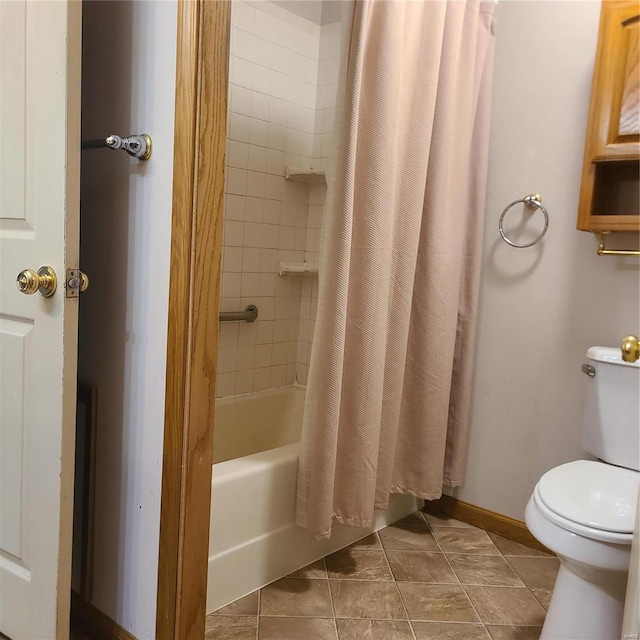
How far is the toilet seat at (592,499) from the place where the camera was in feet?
4.71

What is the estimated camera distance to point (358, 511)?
1839 millimetres

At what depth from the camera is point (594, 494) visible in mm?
1586

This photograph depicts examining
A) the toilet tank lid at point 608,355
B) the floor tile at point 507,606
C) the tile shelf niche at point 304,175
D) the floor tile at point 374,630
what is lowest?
the floor tile at point 374,630

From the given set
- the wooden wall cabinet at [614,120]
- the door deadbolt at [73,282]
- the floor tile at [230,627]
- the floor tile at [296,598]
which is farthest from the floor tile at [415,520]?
the door deadbolt at [73,282]

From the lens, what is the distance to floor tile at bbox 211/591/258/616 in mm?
1702

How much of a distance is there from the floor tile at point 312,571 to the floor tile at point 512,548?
2.25 feet

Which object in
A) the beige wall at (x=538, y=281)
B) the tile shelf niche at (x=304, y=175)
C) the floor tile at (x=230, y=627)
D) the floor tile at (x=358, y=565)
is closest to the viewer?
the floor tile at (x=230, y=627)

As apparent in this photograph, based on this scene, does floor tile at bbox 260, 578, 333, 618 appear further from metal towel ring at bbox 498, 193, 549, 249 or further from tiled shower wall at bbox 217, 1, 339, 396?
metal towel ring at bbox 498, 193, 549, 249

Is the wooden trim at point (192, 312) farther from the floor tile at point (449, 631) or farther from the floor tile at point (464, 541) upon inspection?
the floor tile at point (464, 541)

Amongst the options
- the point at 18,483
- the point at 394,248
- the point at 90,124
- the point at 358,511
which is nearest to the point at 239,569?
the point at 358,511

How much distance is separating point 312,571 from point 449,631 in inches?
18.8

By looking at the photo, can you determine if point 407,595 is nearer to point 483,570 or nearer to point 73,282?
point 483,570

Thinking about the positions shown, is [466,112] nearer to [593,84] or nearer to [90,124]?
[593,84]

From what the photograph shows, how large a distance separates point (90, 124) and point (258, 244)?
3.63ft
